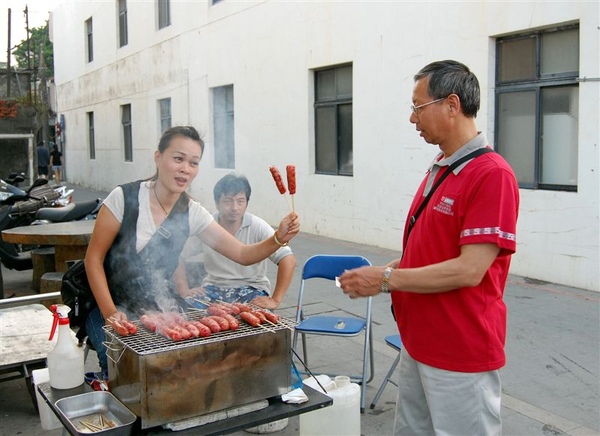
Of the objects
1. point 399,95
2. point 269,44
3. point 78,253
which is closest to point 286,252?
point 78,253

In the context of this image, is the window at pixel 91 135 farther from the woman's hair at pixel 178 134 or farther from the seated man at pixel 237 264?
the woman's hair at pixel 178 134

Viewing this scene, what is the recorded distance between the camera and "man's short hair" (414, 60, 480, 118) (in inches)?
92.8

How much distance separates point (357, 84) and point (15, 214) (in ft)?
17.7

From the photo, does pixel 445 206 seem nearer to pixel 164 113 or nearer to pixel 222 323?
pixel 222 323

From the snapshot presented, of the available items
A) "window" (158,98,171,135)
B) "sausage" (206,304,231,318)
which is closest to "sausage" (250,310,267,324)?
"sausage" (206,304,231,318)

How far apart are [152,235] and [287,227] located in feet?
2.17

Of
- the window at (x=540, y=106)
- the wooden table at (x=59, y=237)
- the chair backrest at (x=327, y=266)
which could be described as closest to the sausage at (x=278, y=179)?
the chair backrest at (x=327, y=266)

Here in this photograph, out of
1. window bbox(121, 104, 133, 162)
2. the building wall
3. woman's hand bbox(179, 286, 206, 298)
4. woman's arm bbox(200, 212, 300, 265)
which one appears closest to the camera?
woman's arm bbox(200, 212, 300, 265)

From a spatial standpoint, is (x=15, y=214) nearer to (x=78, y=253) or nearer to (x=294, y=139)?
(x=78, y=253)

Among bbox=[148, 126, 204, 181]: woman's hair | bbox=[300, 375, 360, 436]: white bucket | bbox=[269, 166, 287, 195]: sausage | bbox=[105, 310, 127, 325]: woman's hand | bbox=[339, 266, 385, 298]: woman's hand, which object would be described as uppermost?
bbox=[148, 126, 204, 181]: woman's hair

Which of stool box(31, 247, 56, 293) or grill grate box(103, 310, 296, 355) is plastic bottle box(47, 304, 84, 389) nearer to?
grill grate box(103, 310, 296, 355)

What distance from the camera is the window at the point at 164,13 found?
15898mm

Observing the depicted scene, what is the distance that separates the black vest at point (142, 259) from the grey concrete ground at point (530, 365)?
3.03 feet

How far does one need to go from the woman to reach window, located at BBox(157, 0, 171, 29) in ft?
45.9
